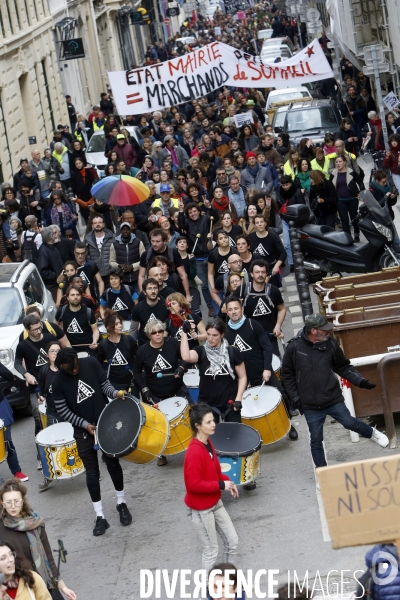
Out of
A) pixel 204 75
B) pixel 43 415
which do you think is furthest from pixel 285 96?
pixel 43 415

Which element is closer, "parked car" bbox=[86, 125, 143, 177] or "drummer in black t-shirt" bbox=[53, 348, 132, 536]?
"drummer in black t-shirt" bbox=[53, 348, 132, 536]

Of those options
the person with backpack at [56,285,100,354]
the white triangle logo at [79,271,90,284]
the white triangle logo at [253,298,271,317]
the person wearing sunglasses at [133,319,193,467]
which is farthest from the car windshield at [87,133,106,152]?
the person wearing sunglasses at [133,319,193,467]

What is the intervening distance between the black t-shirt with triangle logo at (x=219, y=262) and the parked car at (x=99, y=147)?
15.0 m

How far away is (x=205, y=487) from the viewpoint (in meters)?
8.15

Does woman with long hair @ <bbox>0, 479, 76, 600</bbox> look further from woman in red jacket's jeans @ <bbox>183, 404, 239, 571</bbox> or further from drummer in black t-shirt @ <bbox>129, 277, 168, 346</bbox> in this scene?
drummer in black t-shirt @ <bbox>129, 277, 168, 346</bbox>

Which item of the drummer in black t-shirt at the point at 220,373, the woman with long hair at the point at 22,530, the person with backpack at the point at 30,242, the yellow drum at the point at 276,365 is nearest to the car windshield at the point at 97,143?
the person with backpack at the point at 30,242

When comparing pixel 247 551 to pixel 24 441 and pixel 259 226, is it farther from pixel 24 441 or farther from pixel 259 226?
pixel 259 226

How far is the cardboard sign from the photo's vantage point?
6.18 m

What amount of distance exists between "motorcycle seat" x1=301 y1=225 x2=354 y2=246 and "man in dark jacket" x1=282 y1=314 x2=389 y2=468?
6.67m

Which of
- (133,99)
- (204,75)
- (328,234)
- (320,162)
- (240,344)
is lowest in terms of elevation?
(328,234)

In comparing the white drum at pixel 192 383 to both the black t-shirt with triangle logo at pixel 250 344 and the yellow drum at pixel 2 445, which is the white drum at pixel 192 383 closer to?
the black t-shirt with triangle logo at pixel 250 344

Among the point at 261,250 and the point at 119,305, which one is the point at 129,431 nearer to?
the point at 119,305

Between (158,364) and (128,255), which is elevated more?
(128,255)

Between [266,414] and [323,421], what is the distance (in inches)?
40.4
